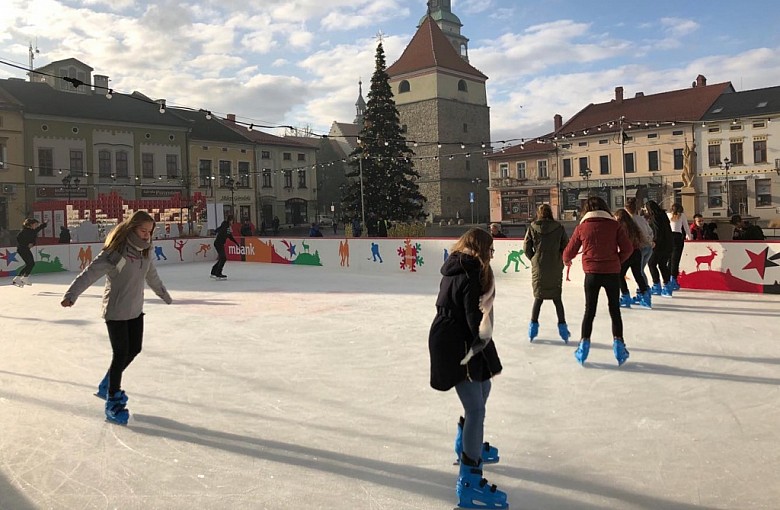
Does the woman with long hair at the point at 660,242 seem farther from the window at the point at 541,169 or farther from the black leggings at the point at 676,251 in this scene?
the window at the point at 541,169

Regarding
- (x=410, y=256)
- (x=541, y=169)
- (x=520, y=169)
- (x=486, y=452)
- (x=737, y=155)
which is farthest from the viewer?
(x=520, y=169)

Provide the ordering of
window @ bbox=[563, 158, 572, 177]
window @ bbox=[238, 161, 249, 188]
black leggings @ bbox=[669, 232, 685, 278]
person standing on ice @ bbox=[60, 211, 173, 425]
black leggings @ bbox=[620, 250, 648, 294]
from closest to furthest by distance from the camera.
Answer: person standing on ice @ bbox=[60, 211, 173, 425]
black leggings @ bbox=[620, 250, 648, 294]
black leggings @ bbox=[669, 232, 685, 278]
window @ bbox=[238, 161, 249, 188]
window @ bbox=[563, 158, 572, 177]

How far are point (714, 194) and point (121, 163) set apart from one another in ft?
118

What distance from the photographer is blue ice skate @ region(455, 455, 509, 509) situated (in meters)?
2.85

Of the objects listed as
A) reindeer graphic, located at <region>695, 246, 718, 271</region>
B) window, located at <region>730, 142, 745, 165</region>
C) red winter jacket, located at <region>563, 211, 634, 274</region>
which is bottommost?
reindeer graphic, located at <region>695, 246, 718, 271</region>

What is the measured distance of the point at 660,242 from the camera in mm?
9219

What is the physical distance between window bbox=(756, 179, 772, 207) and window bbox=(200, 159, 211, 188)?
33922 mm

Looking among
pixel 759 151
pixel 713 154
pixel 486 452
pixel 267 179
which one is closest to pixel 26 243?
pixel 486 452

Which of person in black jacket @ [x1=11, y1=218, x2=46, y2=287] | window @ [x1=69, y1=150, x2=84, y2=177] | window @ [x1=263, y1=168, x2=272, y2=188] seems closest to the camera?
person in black jacket @ [x1=11, y1=218, x2=46, y2=287]

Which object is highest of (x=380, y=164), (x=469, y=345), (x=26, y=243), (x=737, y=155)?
(x=737, y=155)

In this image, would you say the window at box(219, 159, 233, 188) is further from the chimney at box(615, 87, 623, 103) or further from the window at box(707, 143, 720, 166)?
the window at box(707, 143, 720, 166)

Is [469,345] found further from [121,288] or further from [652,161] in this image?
[652,161]

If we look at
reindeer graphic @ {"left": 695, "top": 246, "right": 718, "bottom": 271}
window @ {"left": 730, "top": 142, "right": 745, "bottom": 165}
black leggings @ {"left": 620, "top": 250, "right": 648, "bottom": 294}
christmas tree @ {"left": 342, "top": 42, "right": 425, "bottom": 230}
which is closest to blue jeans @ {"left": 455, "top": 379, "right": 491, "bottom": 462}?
black leggings @ {"left": 620, "top": 250, "right": 648, "bottom": 294}

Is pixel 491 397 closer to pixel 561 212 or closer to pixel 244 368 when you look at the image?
pixel 244 368
